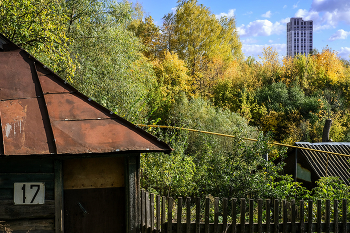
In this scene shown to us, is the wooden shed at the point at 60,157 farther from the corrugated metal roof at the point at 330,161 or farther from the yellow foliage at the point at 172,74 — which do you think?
the yellow foliage at the point at 172,74

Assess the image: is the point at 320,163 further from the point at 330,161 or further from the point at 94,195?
the point at 94,195

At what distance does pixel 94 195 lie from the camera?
14.1 feet

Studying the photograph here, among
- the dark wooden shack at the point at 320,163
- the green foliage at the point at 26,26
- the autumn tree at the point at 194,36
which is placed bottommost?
the dark wooden shack at the point at 320,163

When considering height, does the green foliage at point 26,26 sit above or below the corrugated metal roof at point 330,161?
above

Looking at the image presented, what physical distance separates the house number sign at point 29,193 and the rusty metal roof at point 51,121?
2.05 feet

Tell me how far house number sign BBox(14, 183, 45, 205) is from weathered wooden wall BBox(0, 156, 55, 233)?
2.0 inches

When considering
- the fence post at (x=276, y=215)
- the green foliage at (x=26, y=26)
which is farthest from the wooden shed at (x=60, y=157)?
the green foliage at (x=26, y=26)

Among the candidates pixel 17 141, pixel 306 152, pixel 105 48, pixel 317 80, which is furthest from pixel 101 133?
pixel 317 80

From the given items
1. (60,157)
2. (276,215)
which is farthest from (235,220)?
(60,157)

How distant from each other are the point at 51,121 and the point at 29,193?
1.00 m

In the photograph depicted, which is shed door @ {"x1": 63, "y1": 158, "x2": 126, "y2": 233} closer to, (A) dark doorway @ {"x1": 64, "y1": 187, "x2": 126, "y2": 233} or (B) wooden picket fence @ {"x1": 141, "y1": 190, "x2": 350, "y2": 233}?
(A) dark doorway @ {"x1": 64, "y1": 187, "x2": 126, "y2": 233}

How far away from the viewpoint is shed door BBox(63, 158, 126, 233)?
4.25 metres

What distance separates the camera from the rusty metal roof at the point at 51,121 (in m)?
3.78

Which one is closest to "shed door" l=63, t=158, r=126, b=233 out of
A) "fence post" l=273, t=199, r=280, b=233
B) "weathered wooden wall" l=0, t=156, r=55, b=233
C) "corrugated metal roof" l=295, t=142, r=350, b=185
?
"weathered wooden wall" l=0, t=156, r=55, b=233
